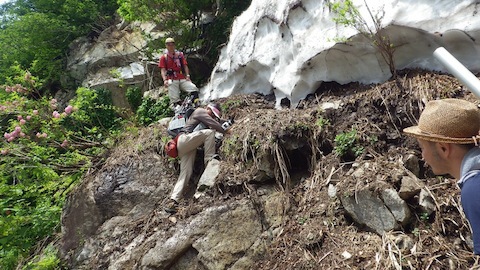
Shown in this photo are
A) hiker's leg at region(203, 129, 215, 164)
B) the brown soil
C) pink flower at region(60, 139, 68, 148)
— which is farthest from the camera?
pink flower at region(60, 139, 68, 148)

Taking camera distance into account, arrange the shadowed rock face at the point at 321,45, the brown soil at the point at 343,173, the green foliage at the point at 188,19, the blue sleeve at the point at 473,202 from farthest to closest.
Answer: the green foliage at the point at 188,19
the shadowed rock face at the point at 321,45
the brown soil at the point at 343,173
the blue sleeve at the point at 473,202

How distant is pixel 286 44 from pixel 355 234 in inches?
152

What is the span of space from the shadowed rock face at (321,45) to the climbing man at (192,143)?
5.02ft

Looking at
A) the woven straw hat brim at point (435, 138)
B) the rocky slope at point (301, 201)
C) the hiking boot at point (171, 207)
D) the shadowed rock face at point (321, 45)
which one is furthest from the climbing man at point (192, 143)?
the woven straw hat brim at point (435, 138)

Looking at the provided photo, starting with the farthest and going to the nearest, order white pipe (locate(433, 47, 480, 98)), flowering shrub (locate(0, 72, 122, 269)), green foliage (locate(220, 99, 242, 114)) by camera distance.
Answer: flowering shrub (locate(0, 72, 122, 269)) < green foliage (locate(220, 99, 242, 114)) < white pipe (locate(433, 47, 480, 98))

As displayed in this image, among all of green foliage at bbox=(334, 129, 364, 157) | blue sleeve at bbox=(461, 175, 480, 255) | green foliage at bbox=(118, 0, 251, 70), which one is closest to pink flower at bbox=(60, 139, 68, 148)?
green foliage at bbox=(118, 0, 251, 70)

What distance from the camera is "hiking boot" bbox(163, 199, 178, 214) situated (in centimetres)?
529

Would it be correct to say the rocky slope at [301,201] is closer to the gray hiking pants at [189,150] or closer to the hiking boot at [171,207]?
the hiking boot at [171,207]

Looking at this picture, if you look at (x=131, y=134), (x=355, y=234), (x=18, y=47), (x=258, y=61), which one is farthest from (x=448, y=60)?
(x=18, y=47)

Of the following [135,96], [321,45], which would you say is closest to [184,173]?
[321,45]

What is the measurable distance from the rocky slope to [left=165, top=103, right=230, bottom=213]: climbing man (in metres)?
0.19

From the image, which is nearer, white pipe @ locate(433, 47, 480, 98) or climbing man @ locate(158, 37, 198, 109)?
white pipe @ locate(433, 47, 480, 98)

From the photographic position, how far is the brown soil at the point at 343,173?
10.8 feet

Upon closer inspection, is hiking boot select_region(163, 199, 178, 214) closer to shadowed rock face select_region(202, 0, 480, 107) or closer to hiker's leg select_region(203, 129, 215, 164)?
hiker's leg select_region(203, 129, 215, 164)
